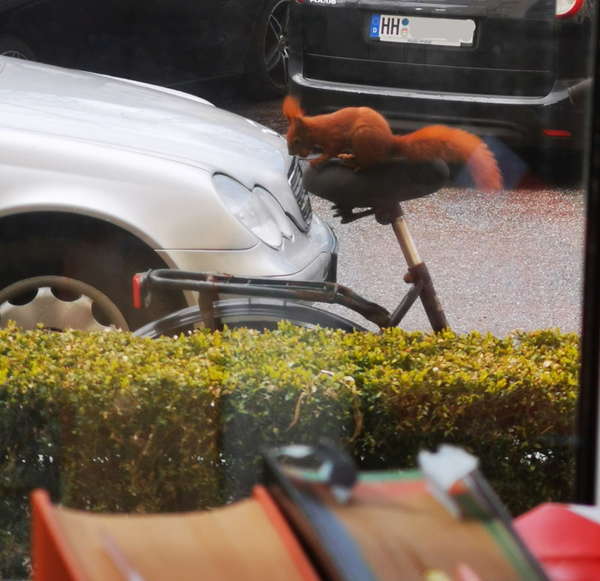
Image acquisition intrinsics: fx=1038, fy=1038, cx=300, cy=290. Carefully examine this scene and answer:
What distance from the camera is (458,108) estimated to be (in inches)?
92.1

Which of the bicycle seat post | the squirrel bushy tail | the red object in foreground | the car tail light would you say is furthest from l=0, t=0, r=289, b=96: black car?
the red object in foreground

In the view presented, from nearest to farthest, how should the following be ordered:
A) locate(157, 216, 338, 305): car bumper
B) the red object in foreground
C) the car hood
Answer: the red object in foreground < the car hood < locate(157, 216, 338, 305): car bumper

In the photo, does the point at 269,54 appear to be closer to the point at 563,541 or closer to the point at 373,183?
the point at 373,183

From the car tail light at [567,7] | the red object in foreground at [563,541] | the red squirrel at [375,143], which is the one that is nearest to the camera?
the red object in foreground at [563,541]

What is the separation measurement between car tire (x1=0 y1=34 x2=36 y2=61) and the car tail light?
3.84 feet

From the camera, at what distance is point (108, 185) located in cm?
249

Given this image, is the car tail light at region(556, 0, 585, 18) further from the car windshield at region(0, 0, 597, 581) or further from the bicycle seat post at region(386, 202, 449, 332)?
the bicycle seat post at region(386, 202, 449, 332)

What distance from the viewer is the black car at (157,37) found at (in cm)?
227

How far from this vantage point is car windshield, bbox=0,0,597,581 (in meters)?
2.29

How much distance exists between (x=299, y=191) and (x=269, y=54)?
33 centimetres

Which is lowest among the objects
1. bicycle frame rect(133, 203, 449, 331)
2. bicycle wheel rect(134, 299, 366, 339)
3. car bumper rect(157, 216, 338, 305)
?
bicycle wheel rect(134, 299, 366, 339)

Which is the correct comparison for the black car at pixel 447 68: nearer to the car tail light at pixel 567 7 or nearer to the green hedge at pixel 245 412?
the car tail light at pixel 567 7

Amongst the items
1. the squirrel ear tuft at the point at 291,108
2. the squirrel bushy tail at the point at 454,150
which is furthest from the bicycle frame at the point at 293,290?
the squirrel ear tuft at the point at 291,108

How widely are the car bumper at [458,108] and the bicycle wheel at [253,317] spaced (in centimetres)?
50
